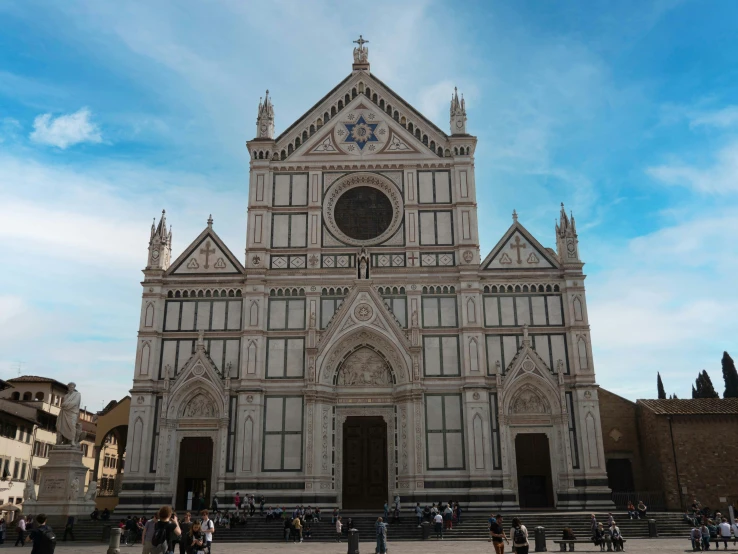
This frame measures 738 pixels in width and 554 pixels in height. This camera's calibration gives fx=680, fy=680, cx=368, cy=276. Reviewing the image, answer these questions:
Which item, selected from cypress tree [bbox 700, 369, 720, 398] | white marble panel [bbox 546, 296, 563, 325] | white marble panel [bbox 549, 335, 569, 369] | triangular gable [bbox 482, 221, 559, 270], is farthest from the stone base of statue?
cypress tree [bbox 700, 369, 720, 398]

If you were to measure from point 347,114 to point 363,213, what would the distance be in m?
5.78

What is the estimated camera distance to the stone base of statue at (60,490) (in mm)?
26844

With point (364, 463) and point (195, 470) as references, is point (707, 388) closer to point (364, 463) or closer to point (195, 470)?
point (364, 463)

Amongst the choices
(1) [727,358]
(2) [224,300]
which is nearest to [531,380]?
(2) [224,300]

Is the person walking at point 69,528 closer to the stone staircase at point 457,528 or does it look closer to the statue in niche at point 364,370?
the stone staircase at point 457,528

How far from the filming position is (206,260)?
35281mm

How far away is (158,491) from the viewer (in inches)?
1241

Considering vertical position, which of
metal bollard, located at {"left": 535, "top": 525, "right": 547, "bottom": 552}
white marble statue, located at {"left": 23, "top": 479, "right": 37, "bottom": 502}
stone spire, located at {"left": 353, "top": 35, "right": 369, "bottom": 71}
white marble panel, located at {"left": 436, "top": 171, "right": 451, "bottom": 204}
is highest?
stone spire, located at {"left": 353, "top": 35, "right": 369, "bottom": 71}

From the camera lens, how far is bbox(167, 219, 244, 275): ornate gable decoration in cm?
3503

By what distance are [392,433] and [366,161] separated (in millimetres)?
14277

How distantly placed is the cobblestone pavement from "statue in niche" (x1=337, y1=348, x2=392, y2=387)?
9.09m

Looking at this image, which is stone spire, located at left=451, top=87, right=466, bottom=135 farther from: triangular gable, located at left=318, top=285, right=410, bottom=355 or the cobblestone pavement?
the cobblestone pavement

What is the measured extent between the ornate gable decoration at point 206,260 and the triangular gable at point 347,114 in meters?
6.27

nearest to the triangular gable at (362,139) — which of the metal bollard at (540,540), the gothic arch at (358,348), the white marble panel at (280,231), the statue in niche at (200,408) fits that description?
the white marble panel at (280,231)
